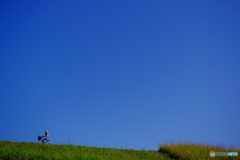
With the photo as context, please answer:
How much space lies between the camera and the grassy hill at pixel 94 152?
52.9 feet

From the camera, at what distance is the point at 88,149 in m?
20.7

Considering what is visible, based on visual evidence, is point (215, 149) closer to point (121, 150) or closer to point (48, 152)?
point (121, 150)

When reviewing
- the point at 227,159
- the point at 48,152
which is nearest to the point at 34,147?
the point at 48,152

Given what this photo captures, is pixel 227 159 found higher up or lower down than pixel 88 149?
lower down

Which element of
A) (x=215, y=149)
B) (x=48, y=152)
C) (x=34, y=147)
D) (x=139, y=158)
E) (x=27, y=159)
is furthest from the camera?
(x=215, y=149)

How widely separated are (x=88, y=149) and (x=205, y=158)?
10.1 metres

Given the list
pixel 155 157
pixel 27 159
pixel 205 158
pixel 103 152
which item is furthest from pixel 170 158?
pixel 27 159

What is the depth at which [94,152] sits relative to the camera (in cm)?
1995

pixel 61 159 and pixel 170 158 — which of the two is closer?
pixel 61 159

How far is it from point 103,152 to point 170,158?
590 cm

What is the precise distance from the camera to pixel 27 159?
15.4 metres

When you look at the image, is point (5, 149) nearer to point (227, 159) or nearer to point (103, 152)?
point (103, 152)

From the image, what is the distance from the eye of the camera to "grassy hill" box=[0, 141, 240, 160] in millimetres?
16125

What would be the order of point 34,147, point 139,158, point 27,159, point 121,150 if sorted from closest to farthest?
point 27,159, point 34,147, point 139,158, point 121,150
